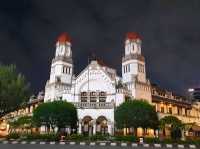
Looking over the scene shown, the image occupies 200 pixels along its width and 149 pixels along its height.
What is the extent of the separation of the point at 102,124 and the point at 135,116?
37.2 feet

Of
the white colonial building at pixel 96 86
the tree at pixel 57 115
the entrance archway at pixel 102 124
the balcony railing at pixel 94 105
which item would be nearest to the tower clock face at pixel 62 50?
the white colonial building at pixel 96 86

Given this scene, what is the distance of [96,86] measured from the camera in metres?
76.9

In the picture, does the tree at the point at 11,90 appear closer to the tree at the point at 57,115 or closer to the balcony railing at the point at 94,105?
the tree at the point at 57,115

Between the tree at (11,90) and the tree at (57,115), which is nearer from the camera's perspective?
the tree at (11,90)

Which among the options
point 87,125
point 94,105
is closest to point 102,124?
point 87,125

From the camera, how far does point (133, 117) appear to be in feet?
211

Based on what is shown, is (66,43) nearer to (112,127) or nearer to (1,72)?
(112,127)

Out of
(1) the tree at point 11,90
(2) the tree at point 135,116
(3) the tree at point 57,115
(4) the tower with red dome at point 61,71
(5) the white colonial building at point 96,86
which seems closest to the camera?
(1) the tree at point 11,90

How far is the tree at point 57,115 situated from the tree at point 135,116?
11030 mm

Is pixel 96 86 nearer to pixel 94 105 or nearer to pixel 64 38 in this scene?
pixel 94 105

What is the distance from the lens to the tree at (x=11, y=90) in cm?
4872

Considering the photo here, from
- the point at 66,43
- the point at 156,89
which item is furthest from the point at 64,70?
the point at 156,89

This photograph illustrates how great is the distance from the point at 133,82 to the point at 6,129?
2153 inches

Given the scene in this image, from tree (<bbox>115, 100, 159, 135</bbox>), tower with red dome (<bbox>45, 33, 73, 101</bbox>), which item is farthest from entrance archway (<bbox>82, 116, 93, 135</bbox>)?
tower with red dome (<bbox>45, 33, 73, 101</bbox>)
